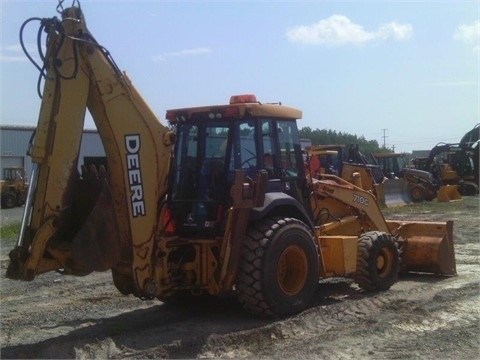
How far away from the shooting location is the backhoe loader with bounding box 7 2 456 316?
A: 6.60 meters

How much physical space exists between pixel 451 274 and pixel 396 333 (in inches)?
151

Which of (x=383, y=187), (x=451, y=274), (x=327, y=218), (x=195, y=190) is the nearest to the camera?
(x=195, y=190)

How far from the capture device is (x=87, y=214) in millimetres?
6863

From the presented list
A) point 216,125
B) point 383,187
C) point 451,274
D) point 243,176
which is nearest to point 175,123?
point 216,125

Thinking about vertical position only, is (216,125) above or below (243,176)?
above

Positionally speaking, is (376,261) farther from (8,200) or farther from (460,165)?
(8,200)

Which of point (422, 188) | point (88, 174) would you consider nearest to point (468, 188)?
point (422, 188)

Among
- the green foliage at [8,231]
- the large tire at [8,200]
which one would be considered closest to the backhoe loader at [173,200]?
the green foliage at [8,231]

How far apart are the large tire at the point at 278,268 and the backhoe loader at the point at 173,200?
1cm

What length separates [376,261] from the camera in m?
9.46

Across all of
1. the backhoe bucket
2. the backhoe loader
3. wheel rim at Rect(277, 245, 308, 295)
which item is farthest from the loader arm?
the backhoe bucket

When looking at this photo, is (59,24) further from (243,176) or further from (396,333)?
(396,333)

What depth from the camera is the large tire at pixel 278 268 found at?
24.8 feet

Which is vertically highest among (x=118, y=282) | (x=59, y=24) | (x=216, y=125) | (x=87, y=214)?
(x=59, y=24)
